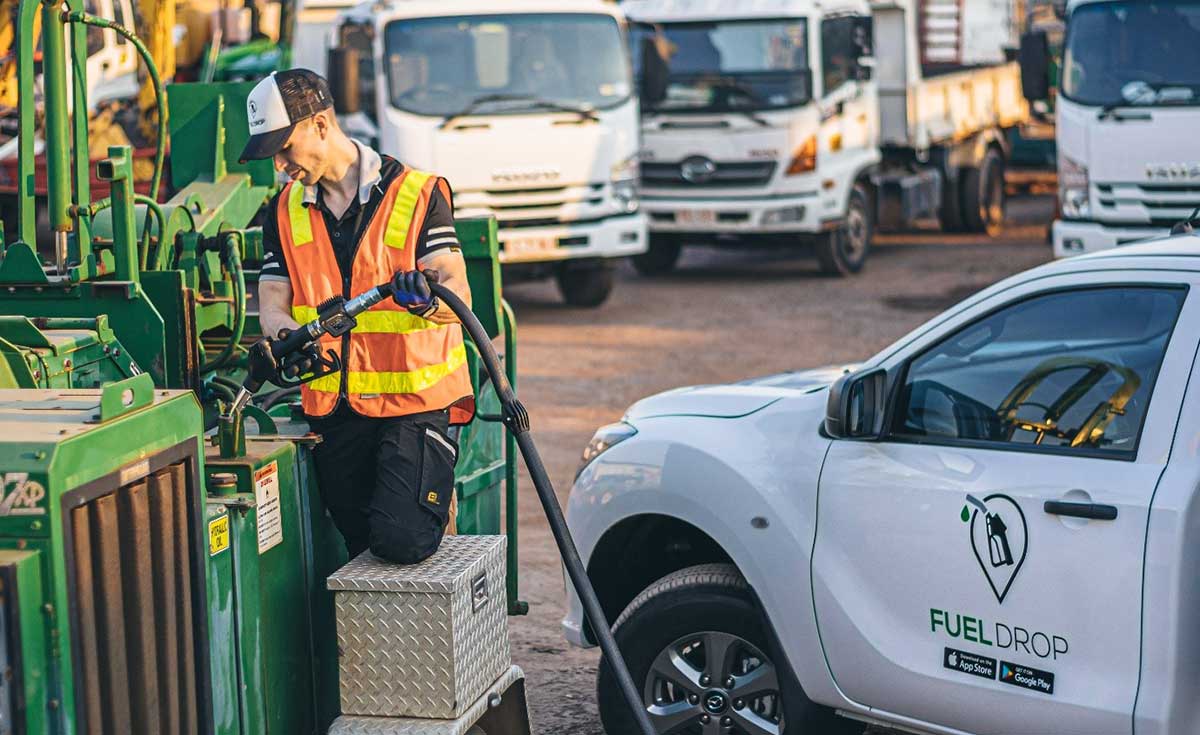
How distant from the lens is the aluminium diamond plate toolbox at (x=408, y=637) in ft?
14.5

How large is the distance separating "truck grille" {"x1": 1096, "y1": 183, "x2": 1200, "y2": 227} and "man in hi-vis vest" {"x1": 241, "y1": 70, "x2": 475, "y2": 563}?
8.89 m

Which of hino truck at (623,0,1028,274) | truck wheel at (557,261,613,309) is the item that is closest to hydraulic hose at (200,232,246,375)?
truck wheel at (557,261,613,309)

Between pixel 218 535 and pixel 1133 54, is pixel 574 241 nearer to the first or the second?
pixel 1133 54

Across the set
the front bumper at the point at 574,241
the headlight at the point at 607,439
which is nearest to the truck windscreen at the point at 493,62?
the front bumper at the point at 574,241

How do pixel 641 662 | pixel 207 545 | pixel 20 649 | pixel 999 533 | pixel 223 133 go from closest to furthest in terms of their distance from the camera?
pixel 20 649
pixel 207 545
pixel 999 533
pixel 641 662
pixel 223 133

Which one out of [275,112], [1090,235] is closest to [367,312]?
[275,112]

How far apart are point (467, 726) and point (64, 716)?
4.32ft

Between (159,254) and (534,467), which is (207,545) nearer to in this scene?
(534,467)

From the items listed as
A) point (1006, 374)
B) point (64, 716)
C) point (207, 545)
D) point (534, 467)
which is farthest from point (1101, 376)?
point (64, 716)

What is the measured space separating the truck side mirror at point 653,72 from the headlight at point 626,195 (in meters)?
0.88

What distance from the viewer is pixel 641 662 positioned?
17.0ft

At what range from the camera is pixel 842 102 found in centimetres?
1617

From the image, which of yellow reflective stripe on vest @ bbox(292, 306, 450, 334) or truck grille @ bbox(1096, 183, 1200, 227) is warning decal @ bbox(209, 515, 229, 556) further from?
truck grille @ bbox(1096, 183, 1200, 227)

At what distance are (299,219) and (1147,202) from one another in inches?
366
